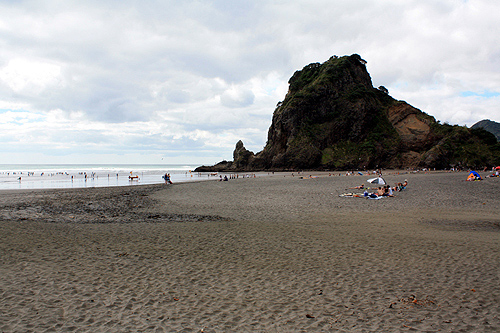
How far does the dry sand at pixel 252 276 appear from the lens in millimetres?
4430

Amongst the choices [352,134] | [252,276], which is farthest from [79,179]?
[352,134]

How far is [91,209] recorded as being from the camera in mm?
16938

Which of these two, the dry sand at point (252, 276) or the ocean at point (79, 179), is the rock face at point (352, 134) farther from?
the dry sand at point (252, 276)

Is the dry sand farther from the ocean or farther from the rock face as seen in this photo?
the rock face

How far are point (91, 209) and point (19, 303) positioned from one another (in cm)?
1325

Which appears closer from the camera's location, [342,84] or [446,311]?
[446,311]

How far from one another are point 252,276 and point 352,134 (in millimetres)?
94735

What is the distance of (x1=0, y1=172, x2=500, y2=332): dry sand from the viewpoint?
4.43 m

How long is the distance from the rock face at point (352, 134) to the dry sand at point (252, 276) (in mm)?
77945

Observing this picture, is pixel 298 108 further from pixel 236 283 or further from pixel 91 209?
pixel 236 283

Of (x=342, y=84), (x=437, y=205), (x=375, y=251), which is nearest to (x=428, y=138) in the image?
(x=342, y=84)

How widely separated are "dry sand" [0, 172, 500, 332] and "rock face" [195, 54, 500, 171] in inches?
3069

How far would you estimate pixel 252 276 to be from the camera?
6281mm

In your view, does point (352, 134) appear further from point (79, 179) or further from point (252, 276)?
point (252, 276)
